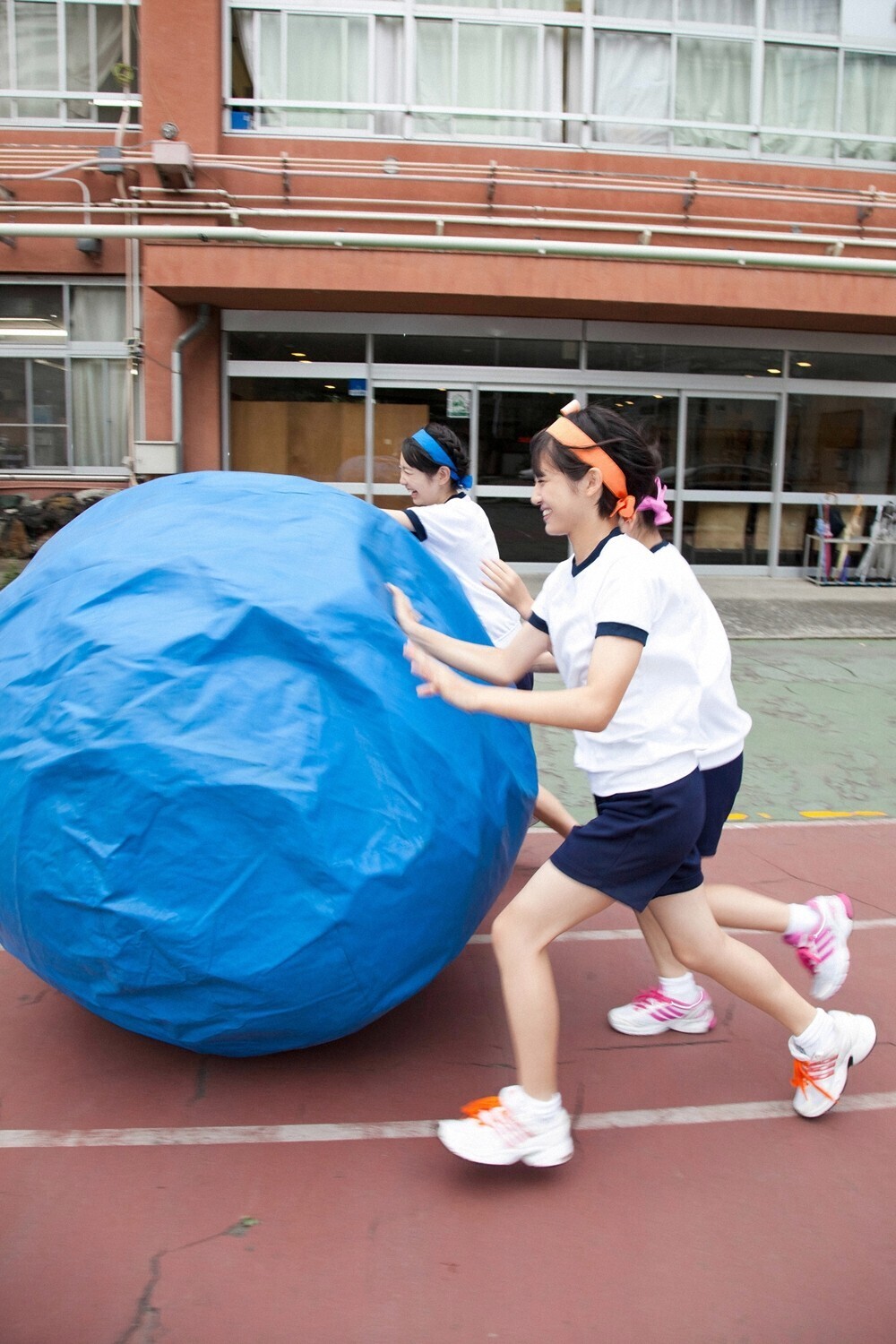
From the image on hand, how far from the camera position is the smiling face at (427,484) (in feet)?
14.6

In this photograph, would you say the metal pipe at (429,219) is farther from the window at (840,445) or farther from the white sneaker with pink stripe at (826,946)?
the white sneaker with pink stripe at (826,946)

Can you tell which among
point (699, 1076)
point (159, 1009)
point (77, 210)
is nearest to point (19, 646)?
point (159, 1009)

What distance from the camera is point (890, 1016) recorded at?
382cm

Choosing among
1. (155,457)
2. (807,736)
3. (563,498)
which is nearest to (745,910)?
(563,498)

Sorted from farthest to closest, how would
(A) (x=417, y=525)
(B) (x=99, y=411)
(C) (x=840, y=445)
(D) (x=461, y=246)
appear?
(C) (x=840, y=445)
(B) (x=99, y=411)
(D) (x=461, y=246)
(A) (x=417, y=525)

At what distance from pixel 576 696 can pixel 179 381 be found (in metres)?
12.5

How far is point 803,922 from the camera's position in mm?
3398

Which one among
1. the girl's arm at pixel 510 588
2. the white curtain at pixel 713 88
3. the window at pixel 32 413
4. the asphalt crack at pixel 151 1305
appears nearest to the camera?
the asphalt crack at pixel 151 1305

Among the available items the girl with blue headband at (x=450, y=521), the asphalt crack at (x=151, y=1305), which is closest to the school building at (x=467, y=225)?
the girl with blue headband at (x=450, y=521)

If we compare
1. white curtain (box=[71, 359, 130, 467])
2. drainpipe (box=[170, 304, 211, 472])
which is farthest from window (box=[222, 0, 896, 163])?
white curtain (box=[71, 359, 130, 467])

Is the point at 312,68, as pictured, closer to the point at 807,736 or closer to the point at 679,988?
the point at 807,736

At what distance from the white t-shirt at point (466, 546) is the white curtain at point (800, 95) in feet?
42.1

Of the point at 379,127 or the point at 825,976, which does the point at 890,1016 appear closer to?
the point at 825,976

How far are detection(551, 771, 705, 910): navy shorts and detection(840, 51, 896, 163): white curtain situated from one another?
49.0 feet
